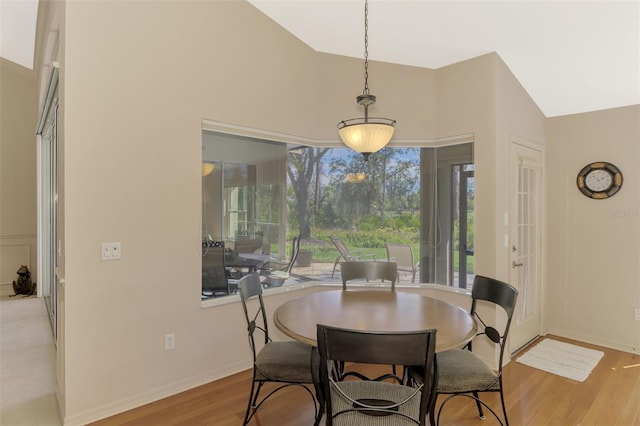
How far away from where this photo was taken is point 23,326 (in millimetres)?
4199

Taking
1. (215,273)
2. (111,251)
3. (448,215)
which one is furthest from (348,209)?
(111,251)

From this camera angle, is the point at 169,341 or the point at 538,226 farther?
the point at 538,226

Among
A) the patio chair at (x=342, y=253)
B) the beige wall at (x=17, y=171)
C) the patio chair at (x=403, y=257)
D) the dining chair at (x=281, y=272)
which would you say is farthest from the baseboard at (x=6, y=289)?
→ the patio chair at (x=403, y=257)

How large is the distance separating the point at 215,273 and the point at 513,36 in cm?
330

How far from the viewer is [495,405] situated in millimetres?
2574

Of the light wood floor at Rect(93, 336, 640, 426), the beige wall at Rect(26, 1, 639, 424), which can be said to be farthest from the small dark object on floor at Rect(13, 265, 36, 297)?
the light wood floor at Rect(93, 336, 640, 426)

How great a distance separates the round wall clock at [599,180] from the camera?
11.9 ft

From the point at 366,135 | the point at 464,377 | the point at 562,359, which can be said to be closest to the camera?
the point at 464,377

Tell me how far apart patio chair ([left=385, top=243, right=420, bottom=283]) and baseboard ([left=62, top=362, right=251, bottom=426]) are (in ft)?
6.17

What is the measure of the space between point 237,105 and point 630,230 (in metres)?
4.14

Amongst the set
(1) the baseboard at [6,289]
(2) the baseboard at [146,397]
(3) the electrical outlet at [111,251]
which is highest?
(3) the electrical outlet at [111,251]

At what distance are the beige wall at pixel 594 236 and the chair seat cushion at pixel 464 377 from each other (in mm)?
2573

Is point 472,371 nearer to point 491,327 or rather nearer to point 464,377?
point 464,377

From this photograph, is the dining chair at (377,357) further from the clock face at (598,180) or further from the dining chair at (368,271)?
the clock face at (598,180)
